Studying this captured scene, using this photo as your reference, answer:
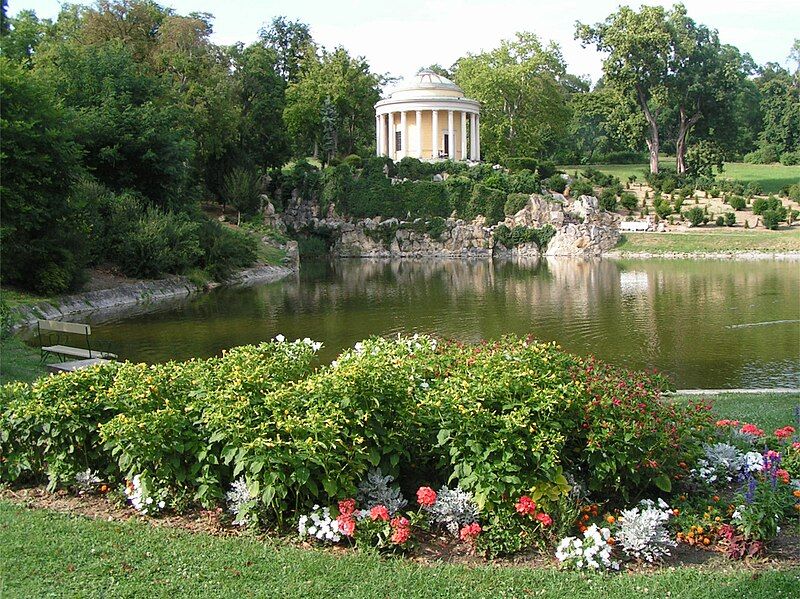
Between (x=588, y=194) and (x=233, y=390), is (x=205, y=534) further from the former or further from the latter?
(x=588, y=194)

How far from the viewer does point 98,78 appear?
108 feet

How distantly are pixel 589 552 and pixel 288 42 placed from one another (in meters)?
67.5

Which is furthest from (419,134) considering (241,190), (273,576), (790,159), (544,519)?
(273,576)

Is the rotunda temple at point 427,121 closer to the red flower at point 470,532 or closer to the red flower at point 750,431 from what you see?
the red flower at point 750,431

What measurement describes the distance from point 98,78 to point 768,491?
33385mm

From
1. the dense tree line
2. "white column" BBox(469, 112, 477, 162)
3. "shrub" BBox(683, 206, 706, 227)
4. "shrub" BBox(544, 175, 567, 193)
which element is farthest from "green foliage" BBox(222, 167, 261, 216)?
"shrub" BBox(683, 206, 706, 227)

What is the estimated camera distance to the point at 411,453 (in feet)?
20.2

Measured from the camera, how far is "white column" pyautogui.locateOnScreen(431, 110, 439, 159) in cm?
6115

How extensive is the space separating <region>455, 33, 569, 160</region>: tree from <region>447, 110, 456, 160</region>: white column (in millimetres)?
3816

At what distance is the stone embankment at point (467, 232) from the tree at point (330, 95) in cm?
749

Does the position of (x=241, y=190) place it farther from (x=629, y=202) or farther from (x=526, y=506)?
(x=526, y=506)

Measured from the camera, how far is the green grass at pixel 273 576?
4.69 m

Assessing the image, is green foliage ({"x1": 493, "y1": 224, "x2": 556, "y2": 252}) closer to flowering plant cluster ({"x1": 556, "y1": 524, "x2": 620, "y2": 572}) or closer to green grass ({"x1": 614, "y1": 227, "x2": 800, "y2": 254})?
green grass ({"x1": 614, "y1": 227, "x2": 800, "y2": 254})

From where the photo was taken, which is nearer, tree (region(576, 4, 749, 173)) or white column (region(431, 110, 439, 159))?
tree (region(576, 4, 749, 173))
